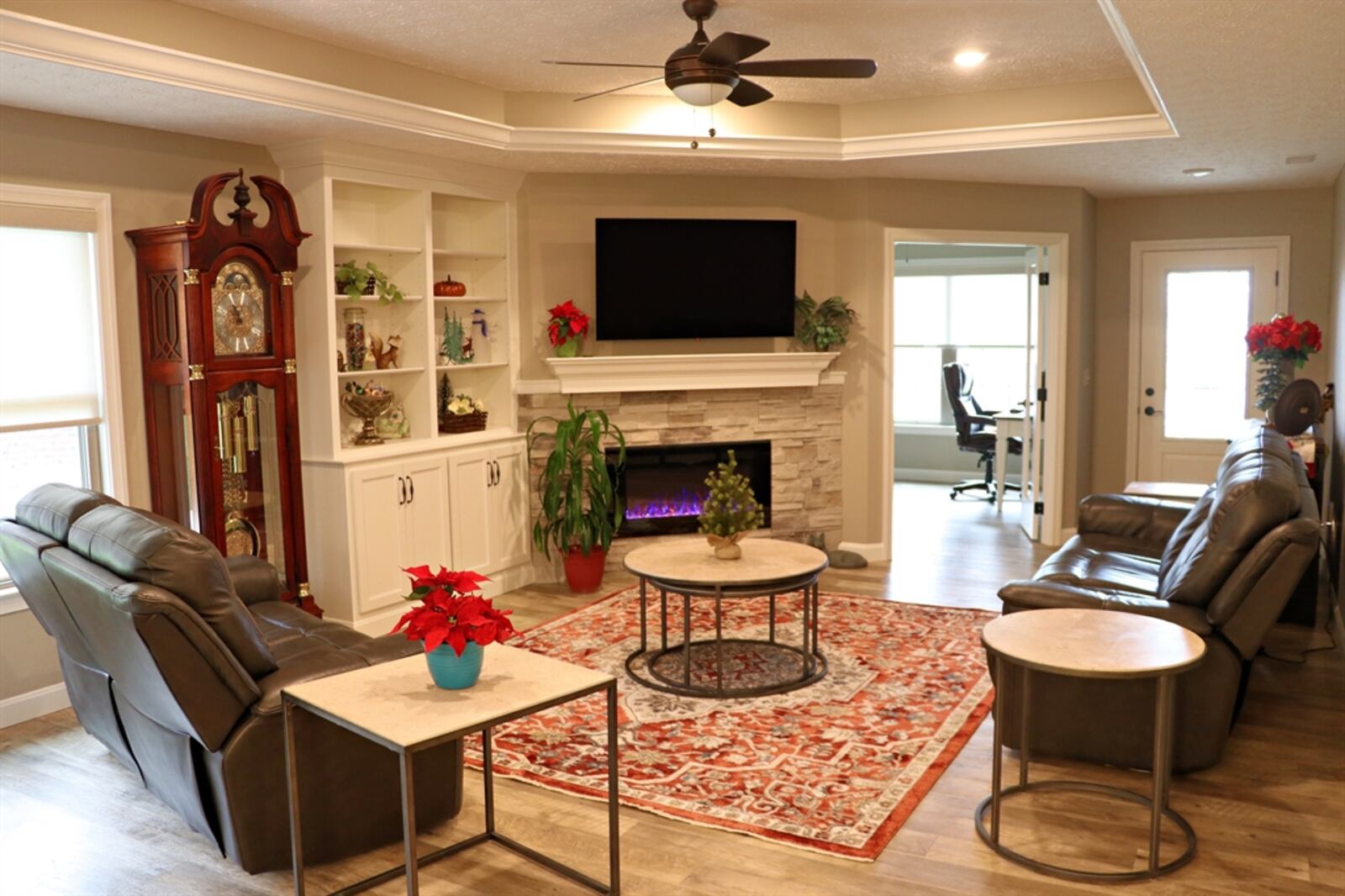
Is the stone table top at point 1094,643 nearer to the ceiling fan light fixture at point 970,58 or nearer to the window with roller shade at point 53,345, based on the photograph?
the ceiling fan light fixture at point 970,58

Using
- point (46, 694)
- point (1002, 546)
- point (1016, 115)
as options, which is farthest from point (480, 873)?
point (1002, 546)

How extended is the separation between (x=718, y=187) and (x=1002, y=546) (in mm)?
3095

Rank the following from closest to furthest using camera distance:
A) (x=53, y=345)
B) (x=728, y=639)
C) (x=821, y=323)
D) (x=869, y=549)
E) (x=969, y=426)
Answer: (x=53, y=345), (x=728, y=639), (x=821, y=323), (x=869, y=549), (x=969, y=426)

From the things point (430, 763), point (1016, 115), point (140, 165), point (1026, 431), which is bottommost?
point (430, 763)

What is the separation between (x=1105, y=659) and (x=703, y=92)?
2.47 metres

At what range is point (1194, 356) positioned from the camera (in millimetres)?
7898

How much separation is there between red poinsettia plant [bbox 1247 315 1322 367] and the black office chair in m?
3.08

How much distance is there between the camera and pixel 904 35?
4801mm

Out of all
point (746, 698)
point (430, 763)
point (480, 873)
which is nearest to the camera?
point (480, 873)

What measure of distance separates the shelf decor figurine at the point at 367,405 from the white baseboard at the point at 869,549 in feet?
9.95

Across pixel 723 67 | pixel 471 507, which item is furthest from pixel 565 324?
pixel 723 67

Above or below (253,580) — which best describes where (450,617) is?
above

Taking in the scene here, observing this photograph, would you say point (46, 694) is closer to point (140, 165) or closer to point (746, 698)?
point (140, 165)

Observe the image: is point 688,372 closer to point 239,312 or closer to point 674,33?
point 674,33
